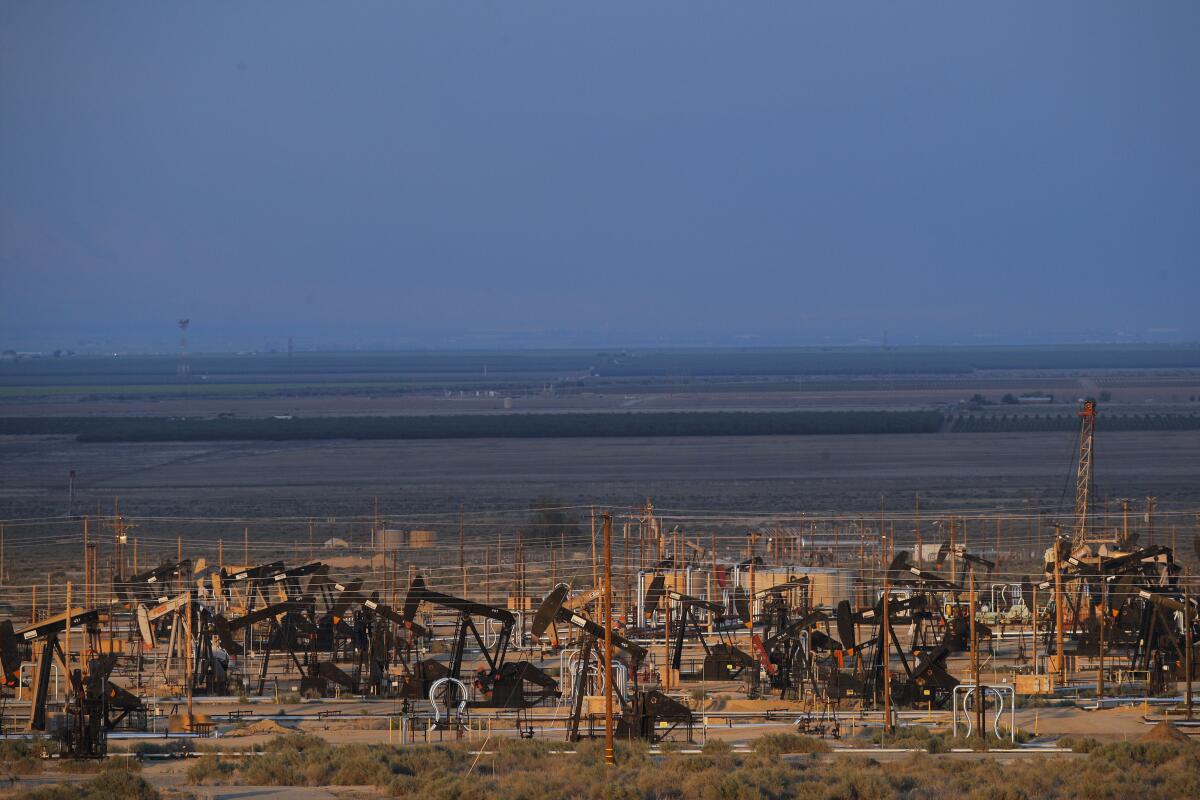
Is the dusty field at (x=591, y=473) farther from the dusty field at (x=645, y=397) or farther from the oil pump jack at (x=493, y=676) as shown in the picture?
the dusty field at (x=645, y=397)

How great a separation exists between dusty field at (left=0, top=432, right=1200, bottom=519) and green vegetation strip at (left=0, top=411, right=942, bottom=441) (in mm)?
3994

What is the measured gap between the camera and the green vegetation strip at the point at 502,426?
341 feet

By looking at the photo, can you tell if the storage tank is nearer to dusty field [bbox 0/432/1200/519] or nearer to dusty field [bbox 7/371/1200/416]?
dusty field [bbox 0/432/1200/519]

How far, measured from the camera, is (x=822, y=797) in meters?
18.2

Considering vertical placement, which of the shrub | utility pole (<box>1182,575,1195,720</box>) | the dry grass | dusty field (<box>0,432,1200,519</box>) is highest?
utility pole (<box>1182,575,1195,720</box>)

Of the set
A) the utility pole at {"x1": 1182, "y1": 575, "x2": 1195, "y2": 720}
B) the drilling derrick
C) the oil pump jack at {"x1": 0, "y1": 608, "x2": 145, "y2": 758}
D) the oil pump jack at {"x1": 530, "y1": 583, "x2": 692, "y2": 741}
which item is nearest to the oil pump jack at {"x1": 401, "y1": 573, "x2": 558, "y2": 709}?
the oil pump jack at {"x1": 530, "y1": 583, "x2": 692, "y2": 741}

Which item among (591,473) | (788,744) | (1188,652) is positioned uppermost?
(1188,652)

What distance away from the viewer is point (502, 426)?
109 metres

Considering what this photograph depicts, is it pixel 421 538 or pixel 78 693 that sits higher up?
pixel 78 693

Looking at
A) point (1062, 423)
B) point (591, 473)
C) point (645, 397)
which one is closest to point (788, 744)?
point (591, 473)

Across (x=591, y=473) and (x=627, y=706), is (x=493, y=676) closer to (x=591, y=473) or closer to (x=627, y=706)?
(x=627, y=706)

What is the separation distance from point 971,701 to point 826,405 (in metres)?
114

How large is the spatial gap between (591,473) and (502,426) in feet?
105

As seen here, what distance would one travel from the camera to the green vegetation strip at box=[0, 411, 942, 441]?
10381cm
